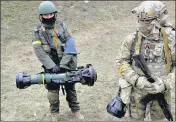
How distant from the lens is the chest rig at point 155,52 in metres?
4.36

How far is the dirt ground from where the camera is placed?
6.35 metres

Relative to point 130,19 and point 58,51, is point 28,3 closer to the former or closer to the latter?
Result: point 130,19

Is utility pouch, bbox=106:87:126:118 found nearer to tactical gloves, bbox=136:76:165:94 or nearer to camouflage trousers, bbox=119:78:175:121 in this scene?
camouflage trousers, bbox=119:78:175:121

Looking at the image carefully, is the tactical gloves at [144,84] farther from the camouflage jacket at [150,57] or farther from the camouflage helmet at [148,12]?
the camouflage helmet at [148,12]

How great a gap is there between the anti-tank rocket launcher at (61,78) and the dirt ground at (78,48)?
4.14ft

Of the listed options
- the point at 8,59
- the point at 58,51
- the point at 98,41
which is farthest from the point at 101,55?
the point at 58,51

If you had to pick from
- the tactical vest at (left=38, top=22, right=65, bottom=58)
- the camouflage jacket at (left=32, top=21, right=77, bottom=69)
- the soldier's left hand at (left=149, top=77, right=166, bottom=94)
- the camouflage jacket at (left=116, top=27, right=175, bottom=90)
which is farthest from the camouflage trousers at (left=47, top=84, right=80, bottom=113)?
the soldier's left hand at (left=149, top=77, right=166, bottom=94)

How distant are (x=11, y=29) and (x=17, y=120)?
381 centimetres

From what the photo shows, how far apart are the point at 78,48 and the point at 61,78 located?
12.7 feet

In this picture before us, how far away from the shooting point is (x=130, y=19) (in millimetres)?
10477

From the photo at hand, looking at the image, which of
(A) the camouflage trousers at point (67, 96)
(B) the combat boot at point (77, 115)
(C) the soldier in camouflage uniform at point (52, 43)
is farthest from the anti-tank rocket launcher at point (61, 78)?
(B) the combat boot at point (77, 115)

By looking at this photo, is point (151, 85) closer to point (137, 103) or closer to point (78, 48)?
point (137, 103)

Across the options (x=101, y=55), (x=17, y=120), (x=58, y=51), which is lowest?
(x=17, y=120)

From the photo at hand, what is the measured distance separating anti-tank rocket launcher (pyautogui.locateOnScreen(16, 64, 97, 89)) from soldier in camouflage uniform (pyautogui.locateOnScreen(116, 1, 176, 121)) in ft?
1.45
